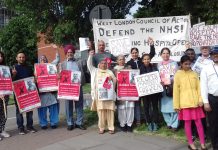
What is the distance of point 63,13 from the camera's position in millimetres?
23859

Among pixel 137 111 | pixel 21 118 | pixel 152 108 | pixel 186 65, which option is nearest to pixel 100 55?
pixel 137 111

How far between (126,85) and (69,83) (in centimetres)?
137

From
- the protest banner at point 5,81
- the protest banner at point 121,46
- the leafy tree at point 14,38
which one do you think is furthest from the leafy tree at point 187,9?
the leafy tree at point 14,38

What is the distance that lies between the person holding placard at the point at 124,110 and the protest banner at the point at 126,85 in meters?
0.12

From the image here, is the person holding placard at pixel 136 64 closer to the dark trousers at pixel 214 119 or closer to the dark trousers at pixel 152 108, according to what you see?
the dark trousers at pixel 152 108

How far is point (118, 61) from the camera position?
9.10 metres

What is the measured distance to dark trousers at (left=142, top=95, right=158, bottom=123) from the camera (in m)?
8.85

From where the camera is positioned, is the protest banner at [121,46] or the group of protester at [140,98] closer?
the group of protester at [140,98]

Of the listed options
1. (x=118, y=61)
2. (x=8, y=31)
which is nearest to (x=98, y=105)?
(x=118, y=61)

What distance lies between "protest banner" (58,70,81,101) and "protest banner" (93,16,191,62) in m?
1.34

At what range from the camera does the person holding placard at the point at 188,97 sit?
737 cm

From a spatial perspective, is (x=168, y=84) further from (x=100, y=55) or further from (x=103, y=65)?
(x=100, y=55)

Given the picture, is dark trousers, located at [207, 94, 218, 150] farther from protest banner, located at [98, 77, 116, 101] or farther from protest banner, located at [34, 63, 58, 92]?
protest banner, located at [34, 63, 58, 92]

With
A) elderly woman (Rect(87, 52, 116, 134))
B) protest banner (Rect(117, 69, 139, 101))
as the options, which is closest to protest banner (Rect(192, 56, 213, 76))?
protest banner (Rect(117, 69, 139, 101))
